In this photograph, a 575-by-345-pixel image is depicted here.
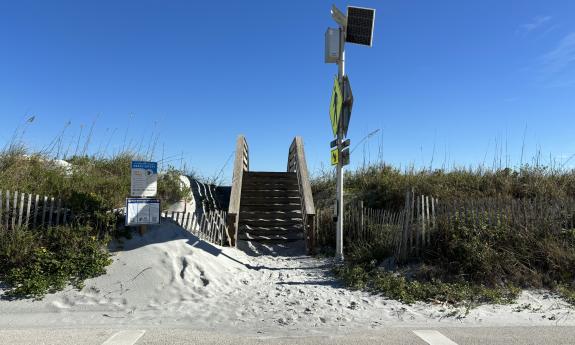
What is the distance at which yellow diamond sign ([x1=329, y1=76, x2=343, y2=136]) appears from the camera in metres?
8.78

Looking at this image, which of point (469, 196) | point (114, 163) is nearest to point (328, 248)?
point (469, 196)

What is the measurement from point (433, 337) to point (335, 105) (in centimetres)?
542

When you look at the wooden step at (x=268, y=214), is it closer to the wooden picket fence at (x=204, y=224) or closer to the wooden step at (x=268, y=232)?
the wooden step at (x=268, y=232)

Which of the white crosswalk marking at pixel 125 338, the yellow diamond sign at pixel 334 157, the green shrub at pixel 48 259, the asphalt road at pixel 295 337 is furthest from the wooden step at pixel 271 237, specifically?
the white crosswalk marking at pixel 125 338

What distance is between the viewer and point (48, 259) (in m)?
6.55

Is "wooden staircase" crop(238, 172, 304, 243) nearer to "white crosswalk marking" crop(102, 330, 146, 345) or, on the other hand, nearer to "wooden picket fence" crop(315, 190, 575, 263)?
"wooden picket fence" crop(315, 190, 575, 263)

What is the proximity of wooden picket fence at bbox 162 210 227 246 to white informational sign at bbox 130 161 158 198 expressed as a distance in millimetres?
1167

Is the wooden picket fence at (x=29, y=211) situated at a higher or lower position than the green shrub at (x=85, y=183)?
lower

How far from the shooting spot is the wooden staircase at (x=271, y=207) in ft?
33.4

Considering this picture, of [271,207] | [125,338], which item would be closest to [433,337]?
[125,338]

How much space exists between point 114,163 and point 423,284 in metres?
9.61

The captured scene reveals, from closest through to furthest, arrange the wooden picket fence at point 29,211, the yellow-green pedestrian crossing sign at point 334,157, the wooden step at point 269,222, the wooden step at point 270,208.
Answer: the wooden picket fence at point 29,211, the yellow-green pedestrian crossing sign at point 334,157, the wooden step at point 269,222, the wooden step at point 270,208

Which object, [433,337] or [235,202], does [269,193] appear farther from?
[433,337]

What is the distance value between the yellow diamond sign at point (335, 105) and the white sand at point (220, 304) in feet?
10.2
